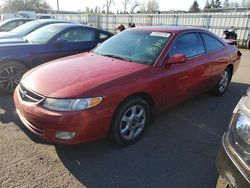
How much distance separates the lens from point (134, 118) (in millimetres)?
3191

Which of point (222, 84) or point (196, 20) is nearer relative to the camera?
point (222, 84)

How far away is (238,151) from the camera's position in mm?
1665

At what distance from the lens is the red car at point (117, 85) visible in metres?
2.62

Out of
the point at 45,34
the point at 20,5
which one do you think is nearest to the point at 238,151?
the point at 45,34

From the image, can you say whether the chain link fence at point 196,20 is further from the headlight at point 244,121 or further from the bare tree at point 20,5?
the bare tree at point 20,5

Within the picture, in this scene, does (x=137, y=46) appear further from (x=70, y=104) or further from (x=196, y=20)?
(x=196, y=20)

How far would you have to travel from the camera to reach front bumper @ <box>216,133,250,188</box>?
1.55 metres

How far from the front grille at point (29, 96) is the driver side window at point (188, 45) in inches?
77.1

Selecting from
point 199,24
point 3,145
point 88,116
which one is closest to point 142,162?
point 88,116

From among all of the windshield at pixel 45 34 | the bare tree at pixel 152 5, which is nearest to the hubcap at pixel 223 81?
the windshield at pixel 45 34

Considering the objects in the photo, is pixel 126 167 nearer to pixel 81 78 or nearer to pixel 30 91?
pixel 81 78

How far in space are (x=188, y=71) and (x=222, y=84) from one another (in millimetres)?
1851

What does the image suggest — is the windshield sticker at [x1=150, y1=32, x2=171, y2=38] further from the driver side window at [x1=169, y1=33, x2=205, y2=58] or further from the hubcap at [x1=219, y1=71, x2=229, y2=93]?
the hubcap at [x1=219, y1=71, x2=229, y2=93]

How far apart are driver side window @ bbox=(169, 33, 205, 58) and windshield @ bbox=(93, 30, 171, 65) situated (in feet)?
0.61
